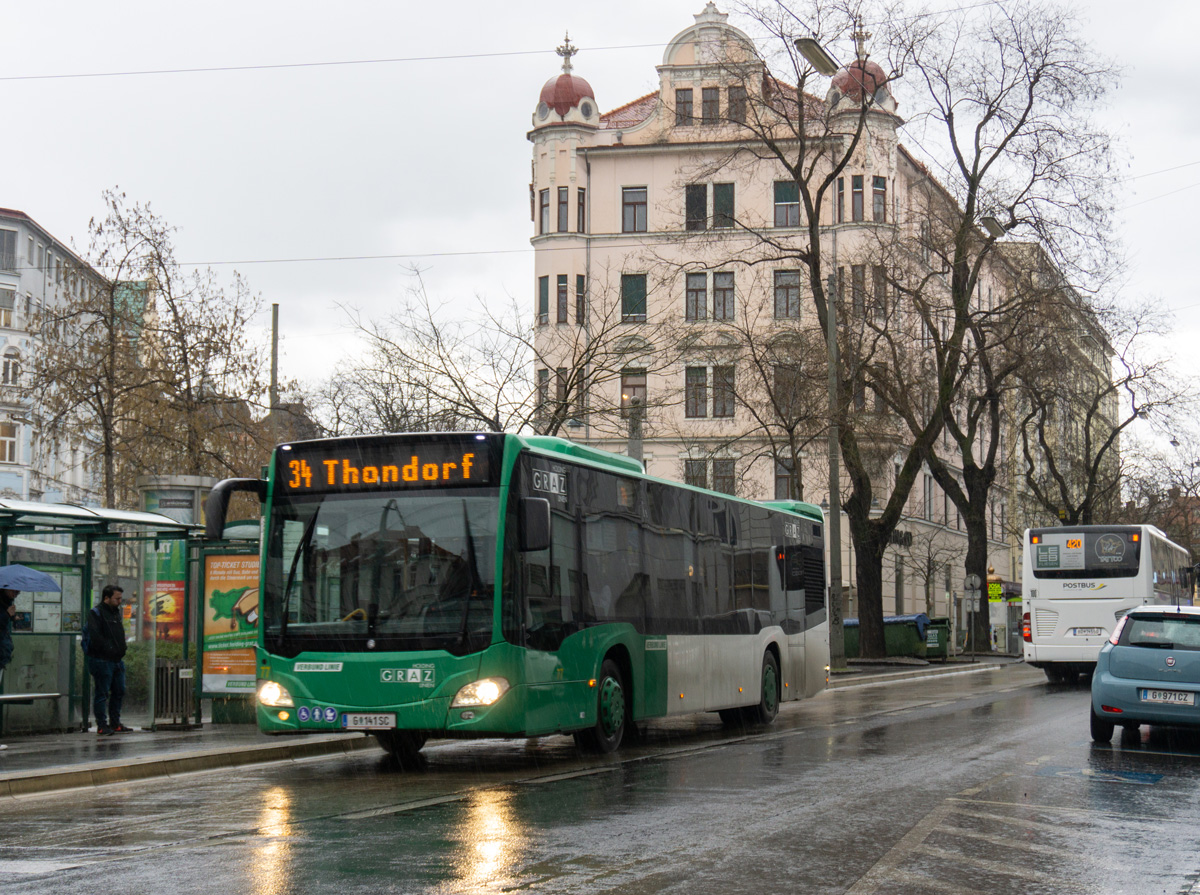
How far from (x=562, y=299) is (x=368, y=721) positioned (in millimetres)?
51399

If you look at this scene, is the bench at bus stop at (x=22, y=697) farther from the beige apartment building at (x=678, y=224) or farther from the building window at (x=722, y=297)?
the building window at (x=722, y=297)

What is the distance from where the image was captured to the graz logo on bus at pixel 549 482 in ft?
43.7

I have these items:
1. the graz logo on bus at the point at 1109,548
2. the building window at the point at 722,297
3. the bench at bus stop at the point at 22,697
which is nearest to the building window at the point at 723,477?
the building window at the point at 722,297

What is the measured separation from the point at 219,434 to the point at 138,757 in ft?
68.3

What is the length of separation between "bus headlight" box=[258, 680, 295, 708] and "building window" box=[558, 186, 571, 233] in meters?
52.6

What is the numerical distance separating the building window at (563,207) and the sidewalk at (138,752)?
48066 millimetres

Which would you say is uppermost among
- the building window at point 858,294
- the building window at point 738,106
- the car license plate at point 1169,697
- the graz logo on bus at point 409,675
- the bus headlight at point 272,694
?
the building window at point 738,106

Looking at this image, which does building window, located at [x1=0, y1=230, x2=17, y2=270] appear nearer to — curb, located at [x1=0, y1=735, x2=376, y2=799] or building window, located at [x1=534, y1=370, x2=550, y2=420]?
building window, located at [x1=534, y1=370, x2=550, y2=420]

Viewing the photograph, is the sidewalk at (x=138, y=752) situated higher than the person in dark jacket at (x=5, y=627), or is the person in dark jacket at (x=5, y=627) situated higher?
the person in dark jacket at (x=5, y=627)

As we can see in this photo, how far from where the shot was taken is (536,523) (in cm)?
1259

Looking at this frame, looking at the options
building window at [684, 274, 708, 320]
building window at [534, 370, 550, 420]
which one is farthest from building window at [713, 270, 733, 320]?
building window at [534, 370, 550, 420]

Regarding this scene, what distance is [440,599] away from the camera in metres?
12.6

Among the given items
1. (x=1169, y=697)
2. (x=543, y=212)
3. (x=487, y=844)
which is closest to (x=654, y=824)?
(x=487, y=844)

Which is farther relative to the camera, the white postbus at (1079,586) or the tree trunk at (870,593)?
the tree trunk at (870,593)
